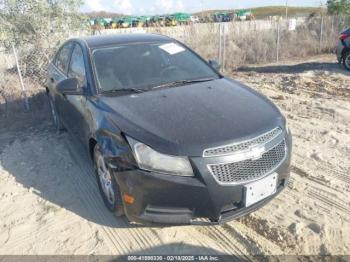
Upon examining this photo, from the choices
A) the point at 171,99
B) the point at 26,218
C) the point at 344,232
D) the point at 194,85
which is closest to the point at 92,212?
the point at 26,218

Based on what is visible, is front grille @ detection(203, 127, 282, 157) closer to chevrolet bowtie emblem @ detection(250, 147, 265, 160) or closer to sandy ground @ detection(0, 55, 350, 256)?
chevrolet bowtie emblem @ detection(250, 147, 265, 160)

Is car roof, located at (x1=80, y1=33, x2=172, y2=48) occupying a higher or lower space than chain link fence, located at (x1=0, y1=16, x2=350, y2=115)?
higher

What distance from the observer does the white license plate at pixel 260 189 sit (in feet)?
8.75

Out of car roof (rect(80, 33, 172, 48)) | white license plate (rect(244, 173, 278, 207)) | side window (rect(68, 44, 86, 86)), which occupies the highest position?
car roof (rect(80, 33, 172, 48))

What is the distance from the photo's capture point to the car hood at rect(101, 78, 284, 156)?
2.63m

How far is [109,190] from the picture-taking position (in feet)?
10.6

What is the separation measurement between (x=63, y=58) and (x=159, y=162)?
3048mm

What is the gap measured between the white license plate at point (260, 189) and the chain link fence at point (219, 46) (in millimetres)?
5903

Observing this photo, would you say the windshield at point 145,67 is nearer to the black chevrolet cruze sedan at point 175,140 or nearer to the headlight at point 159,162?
the black chevrolet cruze sedan at point 175,140

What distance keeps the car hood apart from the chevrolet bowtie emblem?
0.37 feet

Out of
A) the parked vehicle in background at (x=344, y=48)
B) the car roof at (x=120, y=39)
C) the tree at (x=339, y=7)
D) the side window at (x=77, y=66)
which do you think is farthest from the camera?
the tree at (x=339, y=7)

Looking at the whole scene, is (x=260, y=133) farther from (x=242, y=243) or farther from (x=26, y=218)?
(x=26, y=218)

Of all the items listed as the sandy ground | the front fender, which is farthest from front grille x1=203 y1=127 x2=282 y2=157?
the sandy ground

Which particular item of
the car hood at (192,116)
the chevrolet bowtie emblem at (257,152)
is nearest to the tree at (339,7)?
the car hood at (192,116)
